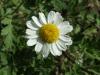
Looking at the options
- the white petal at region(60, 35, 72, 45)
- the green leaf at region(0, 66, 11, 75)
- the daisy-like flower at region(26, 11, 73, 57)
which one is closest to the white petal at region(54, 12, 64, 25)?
the daisy-like flower at region(26, 11, 73, 57)

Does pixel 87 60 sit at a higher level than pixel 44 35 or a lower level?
lower

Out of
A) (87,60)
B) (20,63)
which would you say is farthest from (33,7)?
(87,60)

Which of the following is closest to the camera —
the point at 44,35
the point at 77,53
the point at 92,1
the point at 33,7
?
the point at 44,35

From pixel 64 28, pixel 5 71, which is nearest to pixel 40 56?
pixel 5 71

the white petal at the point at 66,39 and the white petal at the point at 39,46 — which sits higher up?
the white petal at the point at 66,39

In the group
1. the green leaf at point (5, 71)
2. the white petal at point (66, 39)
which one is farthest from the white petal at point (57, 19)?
the green leaf at point (5, 71)

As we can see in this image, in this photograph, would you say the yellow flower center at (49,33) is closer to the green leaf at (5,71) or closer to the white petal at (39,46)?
the white petal at (39,46)

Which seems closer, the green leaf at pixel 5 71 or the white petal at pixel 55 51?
the white petal at pixel 55 51

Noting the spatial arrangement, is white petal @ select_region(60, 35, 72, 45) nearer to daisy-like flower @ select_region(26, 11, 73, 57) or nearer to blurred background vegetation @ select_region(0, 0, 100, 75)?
daisy-like flower @ select_region(26, 11, 73, 57)

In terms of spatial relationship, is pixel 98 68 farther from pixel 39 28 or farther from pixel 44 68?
pixel 39 28
